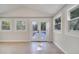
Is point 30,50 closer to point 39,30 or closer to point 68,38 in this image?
point 68,38

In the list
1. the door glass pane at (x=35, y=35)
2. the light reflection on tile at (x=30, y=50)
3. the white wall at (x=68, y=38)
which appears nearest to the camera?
the white wall at (x=68, y=38)

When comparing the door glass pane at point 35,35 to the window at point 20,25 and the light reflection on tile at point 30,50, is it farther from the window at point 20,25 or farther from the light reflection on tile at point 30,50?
the light reflection on tile at point 30,50

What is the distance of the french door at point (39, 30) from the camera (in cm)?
1042

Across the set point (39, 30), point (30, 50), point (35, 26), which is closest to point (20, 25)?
point (35, 26)

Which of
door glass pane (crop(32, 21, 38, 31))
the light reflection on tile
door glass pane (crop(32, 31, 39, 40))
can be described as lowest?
the light reflection on tile

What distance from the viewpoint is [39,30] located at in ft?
34.3

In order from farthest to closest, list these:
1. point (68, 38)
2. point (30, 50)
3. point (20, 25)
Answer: point (20, 25), point (30, 50), point (68, 38)

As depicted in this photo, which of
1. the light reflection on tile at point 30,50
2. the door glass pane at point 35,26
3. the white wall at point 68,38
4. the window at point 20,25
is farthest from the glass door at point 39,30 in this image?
the white wall at point 68,38

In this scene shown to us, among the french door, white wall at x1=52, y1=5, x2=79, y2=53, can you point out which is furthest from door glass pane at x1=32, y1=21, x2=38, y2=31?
white wall at x1=52, y1=5, x2=79, y2=53

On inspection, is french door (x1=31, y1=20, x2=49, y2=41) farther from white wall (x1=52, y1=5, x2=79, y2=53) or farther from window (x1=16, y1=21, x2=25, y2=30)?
white wall (x1=52, y1=5, x2=79, y2=53)

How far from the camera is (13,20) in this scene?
10383mm

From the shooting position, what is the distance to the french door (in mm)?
10422
